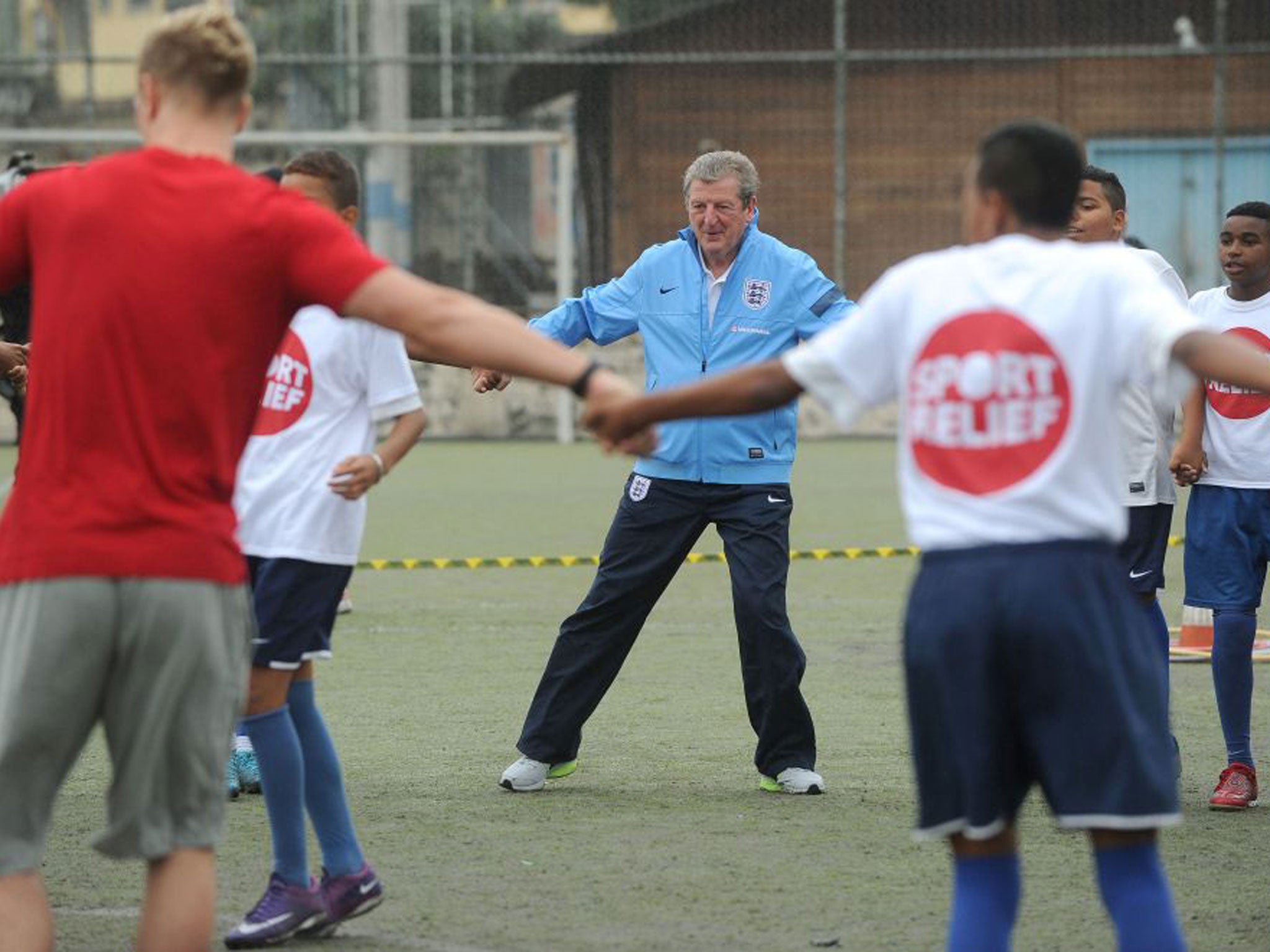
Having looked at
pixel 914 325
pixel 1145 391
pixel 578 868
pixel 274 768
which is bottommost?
pixel 578 868

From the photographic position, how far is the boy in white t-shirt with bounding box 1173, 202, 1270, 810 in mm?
7164

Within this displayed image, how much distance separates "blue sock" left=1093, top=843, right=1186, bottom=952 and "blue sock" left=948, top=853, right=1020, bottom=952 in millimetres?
191

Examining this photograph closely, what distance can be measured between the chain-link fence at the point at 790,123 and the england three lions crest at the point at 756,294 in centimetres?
1591

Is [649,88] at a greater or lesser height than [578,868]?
greater

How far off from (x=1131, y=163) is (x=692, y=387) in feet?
74.1

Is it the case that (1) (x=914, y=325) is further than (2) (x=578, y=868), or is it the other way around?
(2) (x=578, y=868)

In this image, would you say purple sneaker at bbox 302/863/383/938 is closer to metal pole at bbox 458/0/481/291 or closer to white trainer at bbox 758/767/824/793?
white trainer at bbox 758/767/824/793

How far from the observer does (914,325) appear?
4031 mm

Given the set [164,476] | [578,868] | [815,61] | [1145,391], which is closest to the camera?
[164,476]

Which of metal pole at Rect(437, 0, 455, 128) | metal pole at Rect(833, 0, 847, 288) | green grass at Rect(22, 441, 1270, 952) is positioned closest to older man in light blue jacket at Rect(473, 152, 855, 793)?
green grass at Rect(22, 441, 1270, 952)

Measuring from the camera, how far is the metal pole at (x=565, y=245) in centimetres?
2344

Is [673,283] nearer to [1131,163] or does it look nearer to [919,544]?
[919,544]

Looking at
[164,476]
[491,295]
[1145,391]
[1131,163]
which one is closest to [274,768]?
[164,476]

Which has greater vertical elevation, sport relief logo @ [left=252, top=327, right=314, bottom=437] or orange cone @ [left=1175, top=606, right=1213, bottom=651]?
sport relief logo @ [left=252, top=327, right=314, bottom=437]
